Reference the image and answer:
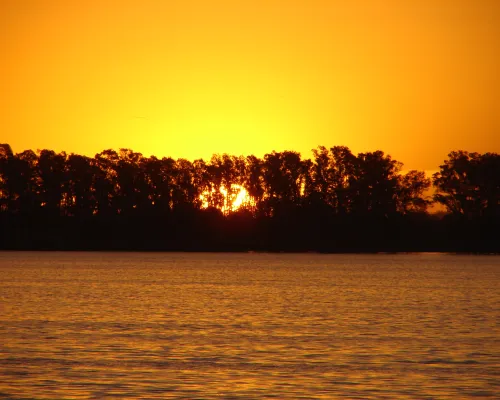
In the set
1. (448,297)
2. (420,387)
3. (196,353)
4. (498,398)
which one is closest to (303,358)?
(196,353)

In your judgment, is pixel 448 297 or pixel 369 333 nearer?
pixel 369 333

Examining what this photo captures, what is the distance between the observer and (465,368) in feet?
116

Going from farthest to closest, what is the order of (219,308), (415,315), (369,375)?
(219,308), (415,315), (369,375)

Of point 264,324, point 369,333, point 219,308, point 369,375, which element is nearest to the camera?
point 369,375

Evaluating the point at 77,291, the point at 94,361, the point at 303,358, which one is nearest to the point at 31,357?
the point at 94,361

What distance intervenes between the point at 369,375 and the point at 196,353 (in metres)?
8.50

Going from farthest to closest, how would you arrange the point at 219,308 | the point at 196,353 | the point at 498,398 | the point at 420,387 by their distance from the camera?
the point at 219,308 → the point at 196,353 → the point at 420,387 → the point at 498,398

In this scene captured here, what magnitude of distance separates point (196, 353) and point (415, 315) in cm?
2398

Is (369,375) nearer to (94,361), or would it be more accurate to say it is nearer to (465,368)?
(465,368)

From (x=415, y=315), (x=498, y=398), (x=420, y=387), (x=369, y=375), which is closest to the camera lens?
(x=498, y=398)

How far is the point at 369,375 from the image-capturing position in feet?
111

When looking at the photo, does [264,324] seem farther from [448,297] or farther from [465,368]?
[448,297]

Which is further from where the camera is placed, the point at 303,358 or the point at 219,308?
the point at 219,308

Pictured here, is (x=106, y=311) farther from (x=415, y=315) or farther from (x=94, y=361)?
(x=94, y=361)
